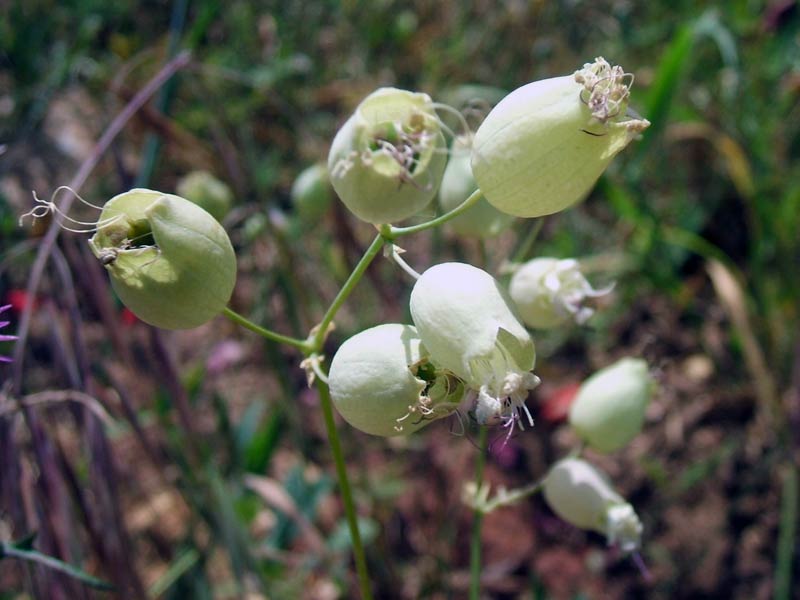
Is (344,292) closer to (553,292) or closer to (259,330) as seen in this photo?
(259,330)

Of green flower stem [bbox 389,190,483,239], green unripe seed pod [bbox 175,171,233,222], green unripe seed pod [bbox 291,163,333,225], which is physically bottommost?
green flower stem [bbox 389,190,483,239]

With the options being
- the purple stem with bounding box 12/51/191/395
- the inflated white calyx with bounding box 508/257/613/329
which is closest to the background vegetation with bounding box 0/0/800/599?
the purple stem with bounding box 12/51/191/395

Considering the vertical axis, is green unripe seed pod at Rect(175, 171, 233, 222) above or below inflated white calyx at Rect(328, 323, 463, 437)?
above

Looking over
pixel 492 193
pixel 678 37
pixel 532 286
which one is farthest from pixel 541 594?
pixel 678 37

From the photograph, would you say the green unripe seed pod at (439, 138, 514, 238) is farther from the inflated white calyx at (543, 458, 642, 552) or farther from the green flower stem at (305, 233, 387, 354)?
the inflated white calyx at (543, 458, 642, 552)

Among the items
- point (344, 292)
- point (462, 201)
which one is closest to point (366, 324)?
point (462, 201)

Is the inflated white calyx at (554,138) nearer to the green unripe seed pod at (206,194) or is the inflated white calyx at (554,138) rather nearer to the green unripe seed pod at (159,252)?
the green unripe seed pod at (159,252)
